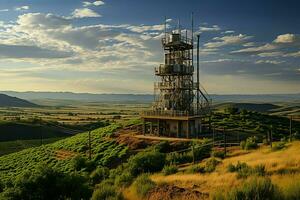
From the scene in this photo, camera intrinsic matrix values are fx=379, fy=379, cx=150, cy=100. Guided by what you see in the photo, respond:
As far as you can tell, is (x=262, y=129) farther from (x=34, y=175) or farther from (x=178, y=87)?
(x=34, y=175)

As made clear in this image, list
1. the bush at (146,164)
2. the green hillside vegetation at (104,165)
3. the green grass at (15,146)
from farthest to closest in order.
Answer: the green grass at (15,146) < the bush at (146,164) < the green hillside vegetation at (104,165)

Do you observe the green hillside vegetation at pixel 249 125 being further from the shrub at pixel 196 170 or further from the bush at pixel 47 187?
the bush at pixel 47 187

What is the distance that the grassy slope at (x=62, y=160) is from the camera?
138ft

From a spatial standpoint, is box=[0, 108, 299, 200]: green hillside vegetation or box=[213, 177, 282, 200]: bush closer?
box=[213, 177, 282, 200]: bush

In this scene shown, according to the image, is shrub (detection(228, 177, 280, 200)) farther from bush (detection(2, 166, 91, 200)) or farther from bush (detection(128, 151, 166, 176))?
bush (detection(128, 151, 166, 176))

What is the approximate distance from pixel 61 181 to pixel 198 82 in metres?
35.9

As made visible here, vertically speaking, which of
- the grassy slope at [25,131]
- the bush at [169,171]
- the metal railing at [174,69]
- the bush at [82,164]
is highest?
the metal railing at [174,69]

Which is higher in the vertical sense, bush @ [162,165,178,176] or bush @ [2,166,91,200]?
bush @ [2,166,91,200]

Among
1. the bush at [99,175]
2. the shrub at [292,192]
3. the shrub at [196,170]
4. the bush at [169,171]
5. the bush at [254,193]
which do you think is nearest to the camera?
the bush at [254,193]

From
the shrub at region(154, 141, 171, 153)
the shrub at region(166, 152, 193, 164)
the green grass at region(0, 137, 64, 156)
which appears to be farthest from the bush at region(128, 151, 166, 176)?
the green grass at region(0, 137, 64, 156)

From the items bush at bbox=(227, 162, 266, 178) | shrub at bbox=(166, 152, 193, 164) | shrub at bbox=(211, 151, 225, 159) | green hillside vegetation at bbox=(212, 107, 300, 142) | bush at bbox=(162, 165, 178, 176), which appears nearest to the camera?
bush at bbox=(227, 162, 266, 178)

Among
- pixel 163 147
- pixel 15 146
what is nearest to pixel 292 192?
pixel 163 147

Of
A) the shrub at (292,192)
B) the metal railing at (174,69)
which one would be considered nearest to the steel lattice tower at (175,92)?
the metal railing at (174,69)

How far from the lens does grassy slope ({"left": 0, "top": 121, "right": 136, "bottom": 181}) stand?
42.2 meters
